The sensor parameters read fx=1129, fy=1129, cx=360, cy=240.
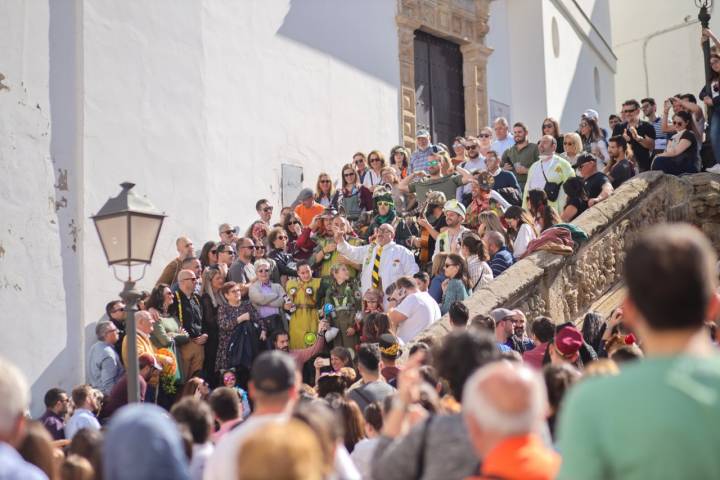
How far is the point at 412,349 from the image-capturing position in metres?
8.12

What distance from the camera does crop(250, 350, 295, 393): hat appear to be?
4.17m

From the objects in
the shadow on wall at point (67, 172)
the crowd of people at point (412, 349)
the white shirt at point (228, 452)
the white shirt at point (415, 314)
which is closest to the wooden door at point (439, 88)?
the crowd of people at point (412, 349)

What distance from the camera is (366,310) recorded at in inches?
433

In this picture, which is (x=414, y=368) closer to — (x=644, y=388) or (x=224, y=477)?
(x=224, y=477)

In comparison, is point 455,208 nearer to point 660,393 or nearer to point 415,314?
point 415,314

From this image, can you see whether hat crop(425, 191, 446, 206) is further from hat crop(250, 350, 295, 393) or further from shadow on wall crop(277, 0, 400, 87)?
hat crop(250, 350, 295, 393)

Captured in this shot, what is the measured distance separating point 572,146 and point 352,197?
2886 millimetres

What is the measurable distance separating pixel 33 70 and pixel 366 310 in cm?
566

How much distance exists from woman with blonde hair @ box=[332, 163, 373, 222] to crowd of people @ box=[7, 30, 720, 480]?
30 millimetres

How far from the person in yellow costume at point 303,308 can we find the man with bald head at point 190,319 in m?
0.92

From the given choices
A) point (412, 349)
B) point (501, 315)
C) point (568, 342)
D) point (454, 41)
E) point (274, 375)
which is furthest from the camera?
point (454, 41)

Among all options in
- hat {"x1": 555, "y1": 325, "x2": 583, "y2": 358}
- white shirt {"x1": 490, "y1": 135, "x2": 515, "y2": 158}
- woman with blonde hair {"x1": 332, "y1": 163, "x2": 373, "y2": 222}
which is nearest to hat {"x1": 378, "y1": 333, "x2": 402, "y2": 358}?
hat {"x1": 555, "y1": 325, "x2": 583, "y2": 358}

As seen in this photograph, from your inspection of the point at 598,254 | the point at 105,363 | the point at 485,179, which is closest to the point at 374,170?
the point at 485,179

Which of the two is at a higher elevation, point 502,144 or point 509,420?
point 502,144
